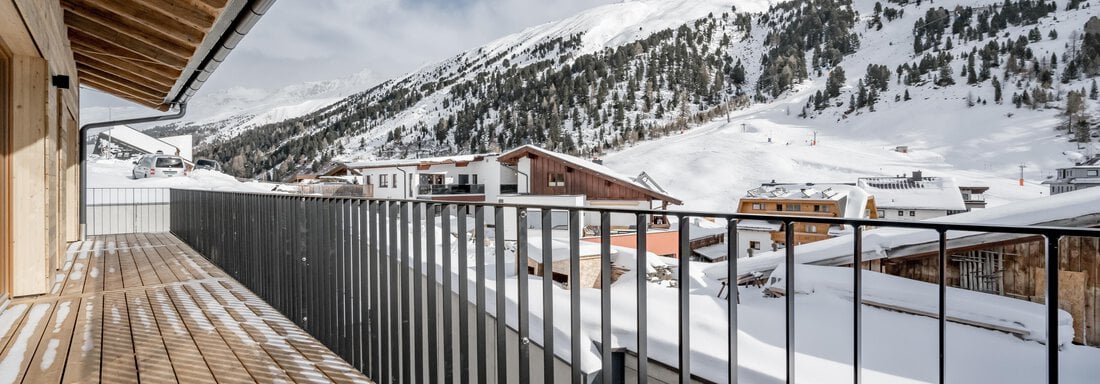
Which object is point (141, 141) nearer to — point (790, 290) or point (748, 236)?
point (748, 236)

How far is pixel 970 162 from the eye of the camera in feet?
112

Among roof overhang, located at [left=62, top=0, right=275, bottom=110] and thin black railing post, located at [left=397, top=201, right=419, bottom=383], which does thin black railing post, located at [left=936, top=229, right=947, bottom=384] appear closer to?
thin black railing post, located at [left=397, top=201, right=419, bottom=383]

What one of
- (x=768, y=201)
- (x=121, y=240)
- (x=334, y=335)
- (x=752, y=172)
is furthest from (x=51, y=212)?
(x=752, y=172)

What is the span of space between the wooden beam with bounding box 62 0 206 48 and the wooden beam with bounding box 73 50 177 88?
4.50 feet

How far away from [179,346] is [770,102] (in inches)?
2321

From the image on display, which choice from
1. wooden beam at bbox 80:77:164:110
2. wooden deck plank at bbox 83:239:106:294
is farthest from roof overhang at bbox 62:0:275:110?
wooden deck plank at bbox 83:239:106:294

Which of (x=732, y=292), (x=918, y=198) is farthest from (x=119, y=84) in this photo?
(x=918, y=198)

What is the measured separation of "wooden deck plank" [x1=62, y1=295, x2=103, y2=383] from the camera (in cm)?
206

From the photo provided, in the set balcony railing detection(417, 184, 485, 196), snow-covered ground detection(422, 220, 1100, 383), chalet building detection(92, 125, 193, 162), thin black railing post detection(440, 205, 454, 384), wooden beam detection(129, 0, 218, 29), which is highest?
chalet building detection(92, 125, 193, 162)

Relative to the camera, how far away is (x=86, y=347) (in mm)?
2389

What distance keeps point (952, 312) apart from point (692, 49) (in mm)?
66254

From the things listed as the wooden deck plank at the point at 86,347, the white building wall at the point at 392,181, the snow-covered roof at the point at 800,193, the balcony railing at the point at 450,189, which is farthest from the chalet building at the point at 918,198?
the wooden deck plank at the point at 86,347

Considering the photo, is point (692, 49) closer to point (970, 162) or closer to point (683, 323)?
point (970, 162)

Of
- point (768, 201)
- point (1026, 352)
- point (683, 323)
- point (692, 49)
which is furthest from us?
point (692, 49)
